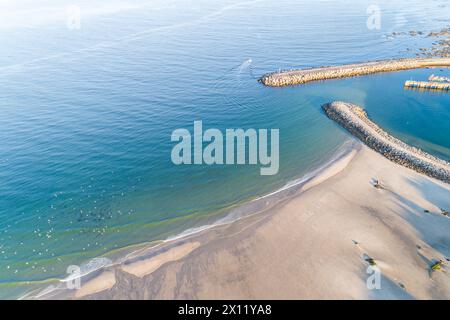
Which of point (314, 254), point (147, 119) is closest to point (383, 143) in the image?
point (314, 254)

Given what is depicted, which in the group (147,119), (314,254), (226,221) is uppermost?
(147,119)

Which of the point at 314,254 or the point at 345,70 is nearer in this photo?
the point at 314,254

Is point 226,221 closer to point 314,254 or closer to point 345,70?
point 314,254

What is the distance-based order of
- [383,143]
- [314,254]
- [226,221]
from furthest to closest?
[383,143], [226,221], [314,254]

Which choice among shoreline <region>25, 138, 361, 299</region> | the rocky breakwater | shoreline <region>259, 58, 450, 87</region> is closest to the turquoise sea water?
shoreline <region>25, 138, 361, 299</region>

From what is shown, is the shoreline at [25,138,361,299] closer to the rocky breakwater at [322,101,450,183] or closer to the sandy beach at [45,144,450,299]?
the sandy beach at [45,144,450,299]
